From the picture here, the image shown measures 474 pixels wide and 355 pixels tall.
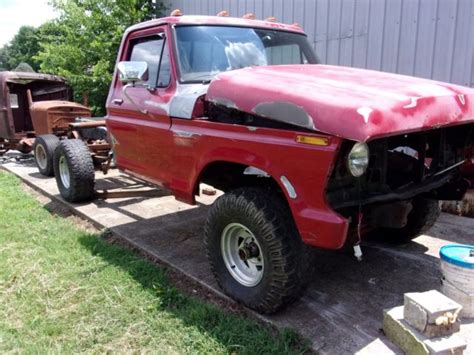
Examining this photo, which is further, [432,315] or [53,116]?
[53,116]

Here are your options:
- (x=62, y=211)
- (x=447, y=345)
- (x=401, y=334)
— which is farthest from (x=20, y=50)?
(x=447, y=345)

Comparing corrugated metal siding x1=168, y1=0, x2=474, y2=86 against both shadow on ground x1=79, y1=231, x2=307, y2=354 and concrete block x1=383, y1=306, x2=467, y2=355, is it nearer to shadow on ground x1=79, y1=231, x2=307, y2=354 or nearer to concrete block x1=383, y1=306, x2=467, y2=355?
concrete block x1=383, y1=306, x2=467, y2=355

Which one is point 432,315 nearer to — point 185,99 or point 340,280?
point 340,280

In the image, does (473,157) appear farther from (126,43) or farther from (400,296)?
(126,43)

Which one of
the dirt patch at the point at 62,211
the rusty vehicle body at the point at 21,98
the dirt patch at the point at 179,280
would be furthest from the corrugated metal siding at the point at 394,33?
the rusty vehicle body at the point at 21,98

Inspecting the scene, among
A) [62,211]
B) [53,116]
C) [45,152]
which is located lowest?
[62,211]

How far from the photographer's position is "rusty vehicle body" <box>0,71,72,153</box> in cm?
962

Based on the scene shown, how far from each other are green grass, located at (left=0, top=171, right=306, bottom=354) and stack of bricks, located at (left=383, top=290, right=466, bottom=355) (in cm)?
60

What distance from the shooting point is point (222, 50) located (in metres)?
3.95

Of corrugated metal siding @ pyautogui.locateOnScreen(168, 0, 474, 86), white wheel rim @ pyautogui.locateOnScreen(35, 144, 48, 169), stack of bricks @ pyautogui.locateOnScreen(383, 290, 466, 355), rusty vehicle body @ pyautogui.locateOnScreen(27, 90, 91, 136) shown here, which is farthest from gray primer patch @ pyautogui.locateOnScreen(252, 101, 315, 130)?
rusty vehicle body @ pyautogui.locateOnScreen(27, 90, 91, 136)

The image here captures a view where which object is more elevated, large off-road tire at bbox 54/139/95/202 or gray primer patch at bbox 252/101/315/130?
gray primer patch at bbox 252/101/315/130

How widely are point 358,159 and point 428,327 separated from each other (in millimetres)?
1030

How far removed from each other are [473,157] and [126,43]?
141 inches

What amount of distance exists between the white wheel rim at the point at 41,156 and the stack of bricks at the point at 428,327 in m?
6.75
